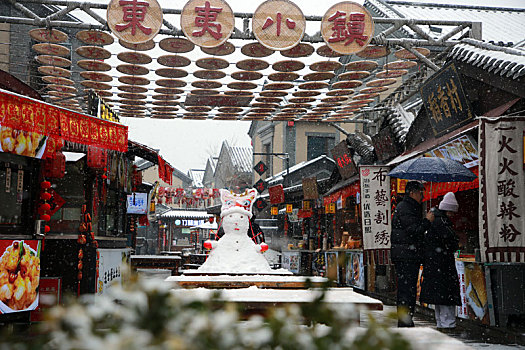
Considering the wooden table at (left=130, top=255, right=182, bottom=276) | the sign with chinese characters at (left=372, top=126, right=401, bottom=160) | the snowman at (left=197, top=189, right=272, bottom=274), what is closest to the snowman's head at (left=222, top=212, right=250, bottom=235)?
the snowman at (left=197, top=189, right=272, bottom=274)

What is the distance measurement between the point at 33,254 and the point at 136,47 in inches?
201

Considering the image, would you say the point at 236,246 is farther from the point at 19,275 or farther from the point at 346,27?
the point at 346,27

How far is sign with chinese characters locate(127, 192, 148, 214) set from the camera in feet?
76.5

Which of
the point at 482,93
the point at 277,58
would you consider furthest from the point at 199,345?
the point at 277,58

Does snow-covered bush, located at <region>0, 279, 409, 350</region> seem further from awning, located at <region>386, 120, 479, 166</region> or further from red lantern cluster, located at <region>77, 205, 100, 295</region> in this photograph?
red lantern cluster, located at <region>77, 205, 100, 295</region>

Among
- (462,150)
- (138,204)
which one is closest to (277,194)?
(138,204)

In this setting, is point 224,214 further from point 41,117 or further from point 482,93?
point 482,93

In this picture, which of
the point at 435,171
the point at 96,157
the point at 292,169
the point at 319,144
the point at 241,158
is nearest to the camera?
the point at 435,171

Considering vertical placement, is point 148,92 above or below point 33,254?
above

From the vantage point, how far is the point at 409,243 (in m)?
7.82

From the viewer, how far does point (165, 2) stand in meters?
11.2

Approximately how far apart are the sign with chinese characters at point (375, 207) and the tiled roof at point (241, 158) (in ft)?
124

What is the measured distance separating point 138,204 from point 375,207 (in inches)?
554

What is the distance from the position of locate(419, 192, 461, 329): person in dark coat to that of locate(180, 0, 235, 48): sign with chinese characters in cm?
544
